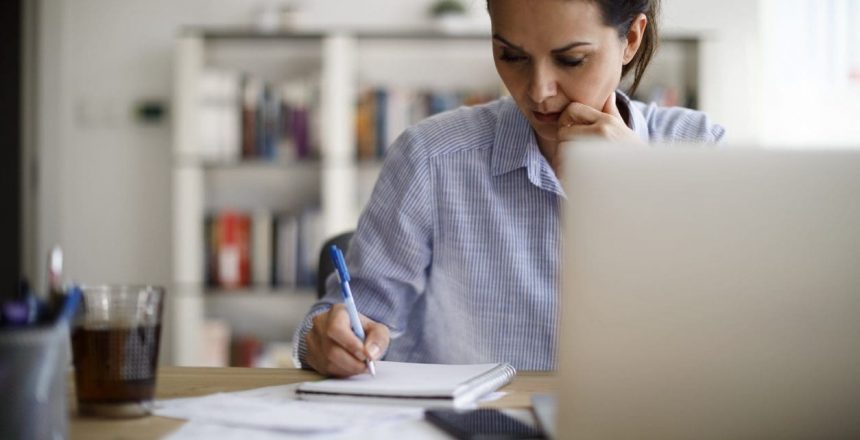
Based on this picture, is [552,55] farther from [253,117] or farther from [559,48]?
[253,117]

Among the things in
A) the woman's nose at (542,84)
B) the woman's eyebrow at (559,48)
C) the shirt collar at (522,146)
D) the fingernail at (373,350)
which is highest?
the woman's eyebrow at (559,48)

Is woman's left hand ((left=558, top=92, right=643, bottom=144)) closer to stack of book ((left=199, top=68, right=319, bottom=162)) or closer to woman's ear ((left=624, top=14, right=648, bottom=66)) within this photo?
woman's ear ((left=624, top=14, right=648, bottom=66))

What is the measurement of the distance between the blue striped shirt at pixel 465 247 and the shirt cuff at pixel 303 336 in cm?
5

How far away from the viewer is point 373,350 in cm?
116

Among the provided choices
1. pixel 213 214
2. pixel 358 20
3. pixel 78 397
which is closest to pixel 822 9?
pixel 358 20

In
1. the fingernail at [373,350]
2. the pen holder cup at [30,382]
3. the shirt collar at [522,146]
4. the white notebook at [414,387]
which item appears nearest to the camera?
the pen holder cup at [30,382]

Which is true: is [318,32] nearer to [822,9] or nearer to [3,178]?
[3,178]

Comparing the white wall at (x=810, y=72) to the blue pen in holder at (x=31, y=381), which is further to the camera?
the white wall at (x=810, y=72)

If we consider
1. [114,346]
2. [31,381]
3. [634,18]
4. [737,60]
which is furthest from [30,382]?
[737,60]

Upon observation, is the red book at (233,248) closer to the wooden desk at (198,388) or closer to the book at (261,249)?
the book at (261,249)

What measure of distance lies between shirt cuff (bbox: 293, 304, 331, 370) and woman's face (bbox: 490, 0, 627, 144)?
44cm

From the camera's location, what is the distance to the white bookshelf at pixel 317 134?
395 cm

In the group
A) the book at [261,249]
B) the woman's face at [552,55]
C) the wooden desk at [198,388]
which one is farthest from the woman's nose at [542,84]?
the book at [261,249]

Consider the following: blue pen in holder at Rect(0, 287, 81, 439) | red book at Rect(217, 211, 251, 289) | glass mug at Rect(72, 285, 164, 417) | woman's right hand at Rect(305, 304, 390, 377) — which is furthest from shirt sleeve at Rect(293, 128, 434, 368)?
red book at Rect(217, 211, 251, 289)
